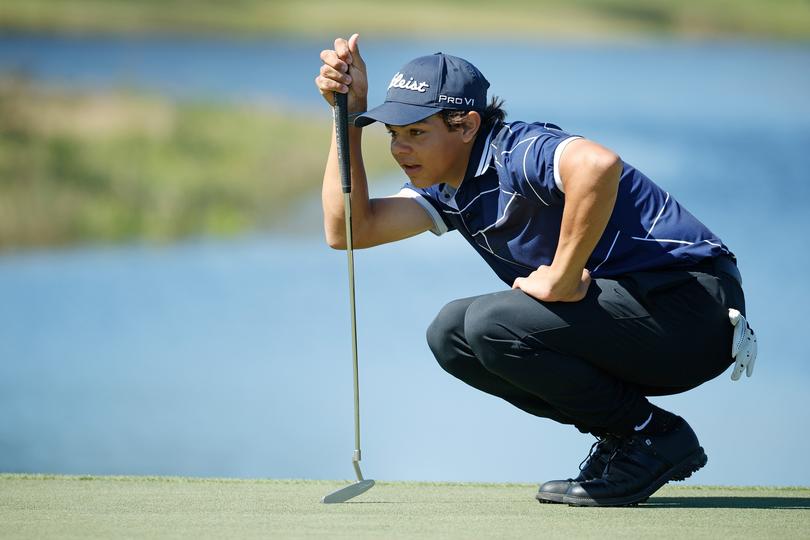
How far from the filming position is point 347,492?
7.89 ft

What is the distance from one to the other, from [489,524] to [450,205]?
69 centimetres

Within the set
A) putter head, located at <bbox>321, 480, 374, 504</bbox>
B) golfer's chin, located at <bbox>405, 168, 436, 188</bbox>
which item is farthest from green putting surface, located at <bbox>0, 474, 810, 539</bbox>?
golfer's chin, located at <bbox>405, 168, 436, 188</bbox>

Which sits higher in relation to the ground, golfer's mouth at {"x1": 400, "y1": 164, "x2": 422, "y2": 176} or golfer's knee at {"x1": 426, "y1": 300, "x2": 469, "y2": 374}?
golfer's mouth at {"x1": 400, "y1": 164, "x2": 422, "y2": 176}

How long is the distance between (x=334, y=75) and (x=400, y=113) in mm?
197

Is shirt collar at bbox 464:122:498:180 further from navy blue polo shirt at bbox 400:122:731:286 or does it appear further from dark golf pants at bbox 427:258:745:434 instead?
dark golf pants at bbox 427:258:745:434

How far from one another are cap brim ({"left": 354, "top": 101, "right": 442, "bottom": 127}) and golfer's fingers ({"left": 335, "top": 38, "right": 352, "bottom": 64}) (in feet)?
0.54

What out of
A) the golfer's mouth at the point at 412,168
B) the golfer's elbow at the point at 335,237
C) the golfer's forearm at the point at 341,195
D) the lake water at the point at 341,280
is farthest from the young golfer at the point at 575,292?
the lake water at the point at 341,280

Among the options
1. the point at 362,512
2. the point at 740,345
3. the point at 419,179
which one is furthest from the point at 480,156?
the point at 362,512

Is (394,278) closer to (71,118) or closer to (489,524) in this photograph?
(71,118)

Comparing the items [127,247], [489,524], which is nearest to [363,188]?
[489,524]

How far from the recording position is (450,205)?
99.7 inches

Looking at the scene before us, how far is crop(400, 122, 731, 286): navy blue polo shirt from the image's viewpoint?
235 centimetres

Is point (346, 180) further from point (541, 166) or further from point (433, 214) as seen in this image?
point (541, 166)

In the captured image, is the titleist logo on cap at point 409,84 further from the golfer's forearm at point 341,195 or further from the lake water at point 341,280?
the lake water at point 341,280
